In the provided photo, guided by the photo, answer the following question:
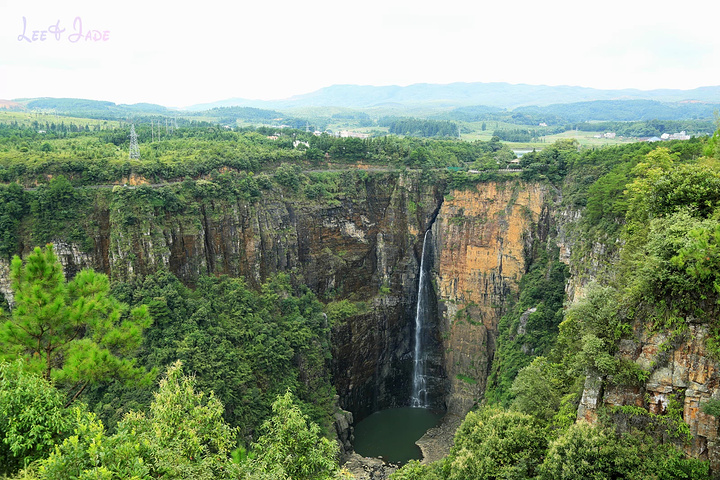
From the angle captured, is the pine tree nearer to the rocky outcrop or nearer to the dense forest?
the dense forest

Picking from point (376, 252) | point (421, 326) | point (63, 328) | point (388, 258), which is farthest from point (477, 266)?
point (63, 328)

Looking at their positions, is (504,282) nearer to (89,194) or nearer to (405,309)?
(405,309)

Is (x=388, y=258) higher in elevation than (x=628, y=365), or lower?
lower

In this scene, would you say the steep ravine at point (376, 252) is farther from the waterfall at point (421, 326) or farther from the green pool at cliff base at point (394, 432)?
the green pool at cliff base at point (394, 432)

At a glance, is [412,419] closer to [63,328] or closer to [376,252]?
[376,252]

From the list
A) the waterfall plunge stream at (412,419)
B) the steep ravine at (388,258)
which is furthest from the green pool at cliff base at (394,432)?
the steep ravine at (388,258)

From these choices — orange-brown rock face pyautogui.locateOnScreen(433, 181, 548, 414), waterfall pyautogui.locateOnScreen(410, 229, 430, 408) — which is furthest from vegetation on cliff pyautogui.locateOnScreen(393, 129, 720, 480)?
waterfall pyautogui.locateOnScreen(410, 229, 430, 408)

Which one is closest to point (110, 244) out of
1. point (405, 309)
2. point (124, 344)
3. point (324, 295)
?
point (324, 295)
